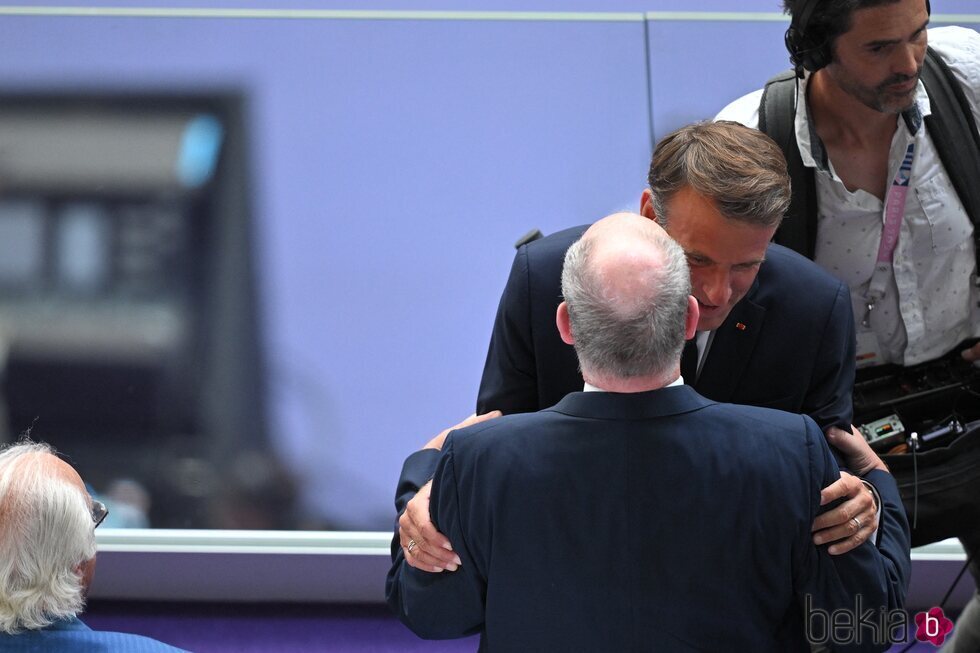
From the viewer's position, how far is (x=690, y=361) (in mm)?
2047

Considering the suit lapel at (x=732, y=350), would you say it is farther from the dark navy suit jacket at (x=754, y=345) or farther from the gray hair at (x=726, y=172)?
the gray hair at (x=726, y=172)

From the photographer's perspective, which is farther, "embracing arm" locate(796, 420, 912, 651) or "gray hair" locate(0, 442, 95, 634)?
"gray hair" locate(0, 442, 95, 634)

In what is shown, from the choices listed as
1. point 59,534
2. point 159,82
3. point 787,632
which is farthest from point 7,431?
point 787,632

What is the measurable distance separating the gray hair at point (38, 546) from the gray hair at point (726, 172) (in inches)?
38.8

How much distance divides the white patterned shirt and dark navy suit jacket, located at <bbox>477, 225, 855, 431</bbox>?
0.79 ft

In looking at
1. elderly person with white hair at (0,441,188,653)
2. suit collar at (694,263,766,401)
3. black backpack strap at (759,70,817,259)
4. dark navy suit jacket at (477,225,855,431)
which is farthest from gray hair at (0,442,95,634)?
black backpack strap at (759,70,817,259)

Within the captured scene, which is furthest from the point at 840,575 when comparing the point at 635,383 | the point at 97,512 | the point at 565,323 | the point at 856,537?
the point at 97,512

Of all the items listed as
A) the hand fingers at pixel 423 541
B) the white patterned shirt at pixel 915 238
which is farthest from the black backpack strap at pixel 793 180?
the hand fingers at pixel 423 541

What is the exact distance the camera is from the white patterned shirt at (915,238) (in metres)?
2.21

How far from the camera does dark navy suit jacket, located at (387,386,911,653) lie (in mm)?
1543

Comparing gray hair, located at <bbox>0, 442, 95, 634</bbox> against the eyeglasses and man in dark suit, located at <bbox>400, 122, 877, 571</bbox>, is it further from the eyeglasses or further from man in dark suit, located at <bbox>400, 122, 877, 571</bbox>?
man in dark suit, located at <bbox>400, 122, 877, 571</bbox>

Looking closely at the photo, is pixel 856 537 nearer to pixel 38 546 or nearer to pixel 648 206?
pixel 648 206

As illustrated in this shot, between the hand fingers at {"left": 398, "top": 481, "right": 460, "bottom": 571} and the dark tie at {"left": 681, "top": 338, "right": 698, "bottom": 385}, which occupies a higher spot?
the dark tie at {"left": 681, "top": 338, "right": 698, "bottom": 385}

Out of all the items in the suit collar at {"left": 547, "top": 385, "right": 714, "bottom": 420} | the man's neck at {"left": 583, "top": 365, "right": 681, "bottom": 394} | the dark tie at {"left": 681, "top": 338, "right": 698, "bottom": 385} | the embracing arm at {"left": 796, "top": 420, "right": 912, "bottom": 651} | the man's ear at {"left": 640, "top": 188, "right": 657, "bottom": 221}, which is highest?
the man's ear at {"left": 640, "top": 188, "right": 657, "bottom": 221}
